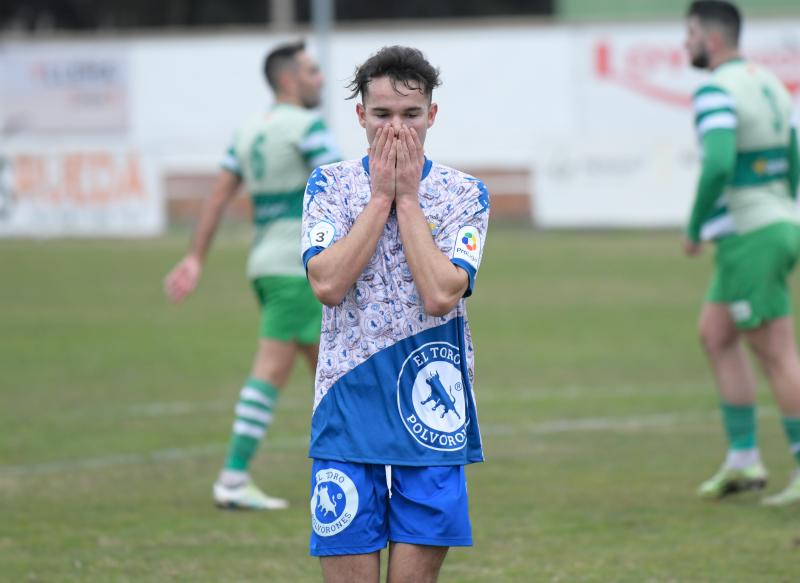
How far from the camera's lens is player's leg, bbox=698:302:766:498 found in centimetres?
781

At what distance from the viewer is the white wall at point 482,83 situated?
104 ft

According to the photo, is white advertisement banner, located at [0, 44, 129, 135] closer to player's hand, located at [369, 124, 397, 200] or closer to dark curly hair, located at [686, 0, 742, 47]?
dark curly hair, located at [686, 0, 742, 47]

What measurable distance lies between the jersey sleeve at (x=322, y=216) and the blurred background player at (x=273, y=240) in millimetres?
3380

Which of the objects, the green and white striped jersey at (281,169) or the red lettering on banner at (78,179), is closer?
the green and white striped jersey at (281,169)

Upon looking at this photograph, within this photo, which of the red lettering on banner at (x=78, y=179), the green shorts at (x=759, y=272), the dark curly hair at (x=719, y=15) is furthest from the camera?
the red lettering on banner at (x=78, y=179)

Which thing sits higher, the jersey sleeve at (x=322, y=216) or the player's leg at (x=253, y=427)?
the jersey sleeve at (x=322, y=216)

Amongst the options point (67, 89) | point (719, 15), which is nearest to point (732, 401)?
point (719, 15)

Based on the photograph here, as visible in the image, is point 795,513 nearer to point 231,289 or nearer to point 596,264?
point 231,289

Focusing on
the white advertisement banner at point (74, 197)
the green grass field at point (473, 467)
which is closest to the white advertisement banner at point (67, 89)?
the white advertisement banner at point (74, 197)

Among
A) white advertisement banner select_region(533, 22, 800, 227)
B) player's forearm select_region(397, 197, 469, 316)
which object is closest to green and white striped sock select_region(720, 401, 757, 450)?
player's forearm select_region(397, 197, 469, 316)

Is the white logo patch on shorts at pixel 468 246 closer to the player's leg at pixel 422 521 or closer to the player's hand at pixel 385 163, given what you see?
the player's hand at pixel 385 163

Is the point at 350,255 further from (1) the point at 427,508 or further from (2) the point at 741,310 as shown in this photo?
(2) the point at 741,310

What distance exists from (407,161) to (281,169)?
381 cm

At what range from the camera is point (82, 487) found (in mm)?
8172
